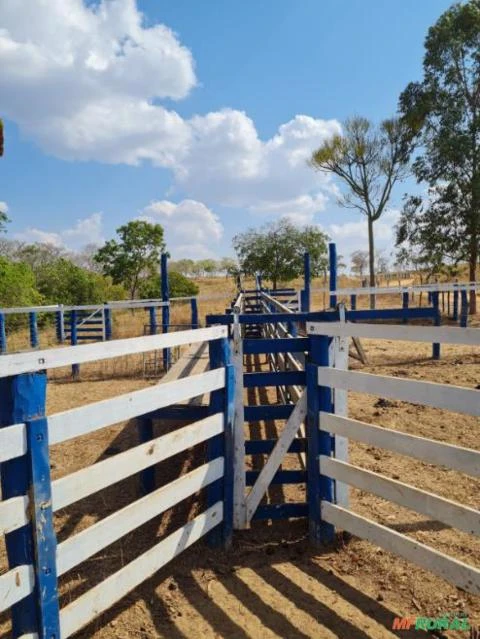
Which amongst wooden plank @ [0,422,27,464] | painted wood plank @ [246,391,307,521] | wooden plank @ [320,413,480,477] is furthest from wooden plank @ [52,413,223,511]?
wooden plank @ [320,413,480,477]

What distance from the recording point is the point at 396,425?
562cm

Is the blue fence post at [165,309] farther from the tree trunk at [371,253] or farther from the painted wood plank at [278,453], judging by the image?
the tree trunk at [371,253]

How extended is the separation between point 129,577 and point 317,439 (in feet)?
4.33

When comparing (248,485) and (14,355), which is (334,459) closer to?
(248,485)

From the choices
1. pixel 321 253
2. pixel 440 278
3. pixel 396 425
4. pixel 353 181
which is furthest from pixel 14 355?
pixel 321 253

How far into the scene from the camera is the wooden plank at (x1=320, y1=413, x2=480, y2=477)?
2.23m

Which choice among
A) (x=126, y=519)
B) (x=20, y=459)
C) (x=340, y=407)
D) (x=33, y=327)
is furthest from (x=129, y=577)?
(x=33, y=327)

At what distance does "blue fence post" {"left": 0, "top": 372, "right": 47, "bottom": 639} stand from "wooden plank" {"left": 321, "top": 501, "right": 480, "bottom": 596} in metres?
1.74

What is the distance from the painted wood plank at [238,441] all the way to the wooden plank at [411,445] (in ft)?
1.72

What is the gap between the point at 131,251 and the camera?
28188mm

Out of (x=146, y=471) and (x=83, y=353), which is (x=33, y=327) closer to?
(x=146, y=471)

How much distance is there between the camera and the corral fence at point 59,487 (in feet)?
6.15

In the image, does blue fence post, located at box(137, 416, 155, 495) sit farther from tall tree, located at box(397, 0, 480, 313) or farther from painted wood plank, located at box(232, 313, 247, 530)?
tall tree, located at box(397, 0, 480, 313)

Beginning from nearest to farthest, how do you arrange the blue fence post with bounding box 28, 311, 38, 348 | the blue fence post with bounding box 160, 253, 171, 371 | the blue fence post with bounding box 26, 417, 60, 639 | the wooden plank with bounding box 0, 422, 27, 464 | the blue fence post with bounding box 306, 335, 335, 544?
the wooden plank with bounding box 0, 422, 27, 464
the blue fence post with bounding box 26, 417, 60, 639
the blue fence post with bounding box 306, 335, 335, 544
the blue fence post with bounding box 160, 253, 171, 371
the blue fence post with bounding box 28, 311, 38, 348
